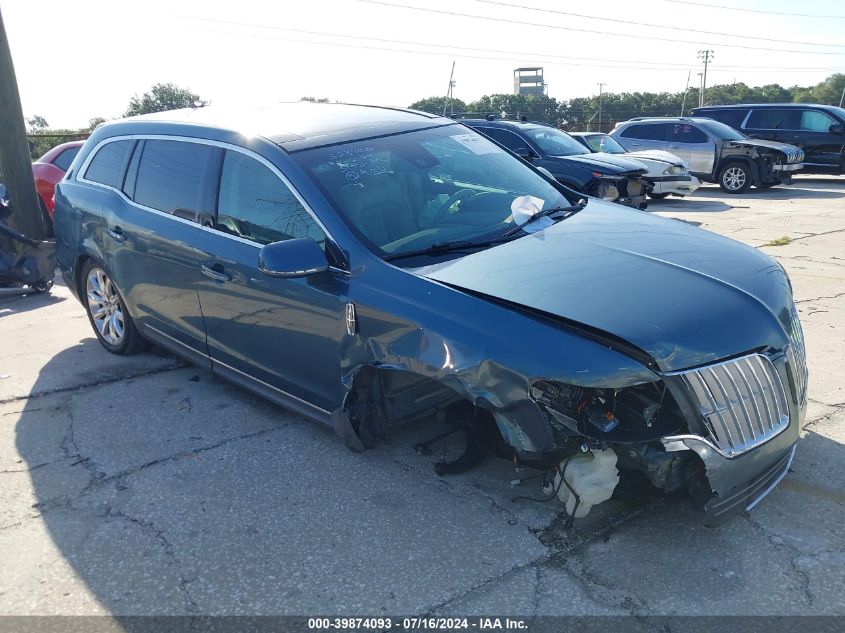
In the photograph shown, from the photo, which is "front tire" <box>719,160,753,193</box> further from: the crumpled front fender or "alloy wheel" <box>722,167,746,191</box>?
the crumpled front fender

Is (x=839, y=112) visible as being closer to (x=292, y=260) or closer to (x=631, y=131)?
(x=631, y=131)

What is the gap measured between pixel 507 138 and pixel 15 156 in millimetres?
7739

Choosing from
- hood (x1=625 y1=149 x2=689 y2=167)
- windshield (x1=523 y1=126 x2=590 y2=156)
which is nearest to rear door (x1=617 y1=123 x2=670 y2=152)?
hood (x1=625 y1=149 x2=689 y2=167)

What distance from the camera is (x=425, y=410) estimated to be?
366cm

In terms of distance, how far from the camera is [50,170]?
35.8ft

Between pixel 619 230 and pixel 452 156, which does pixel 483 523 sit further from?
pixel 452 156

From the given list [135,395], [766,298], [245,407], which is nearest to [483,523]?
[766,298]

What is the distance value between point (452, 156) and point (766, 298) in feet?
6.44

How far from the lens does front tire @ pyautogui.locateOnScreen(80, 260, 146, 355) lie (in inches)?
218

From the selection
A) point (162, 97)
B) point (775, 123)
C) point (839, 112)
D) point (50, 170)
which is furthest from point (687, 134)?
point (162, 97)

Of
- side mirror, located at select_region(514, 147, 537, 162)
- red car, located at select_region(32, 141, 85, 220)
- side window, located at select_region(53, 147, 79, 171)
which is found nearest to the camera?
Result: red car, located at select_region(32, 141, 85, 220)

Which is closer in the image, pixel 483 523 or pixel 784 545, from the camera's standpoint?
pixel 784 545

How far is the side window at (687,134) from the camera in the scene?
54.4 feet

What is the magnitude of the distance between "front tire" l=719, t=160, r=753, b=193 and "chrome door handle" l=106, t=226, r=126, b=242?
14712mm
